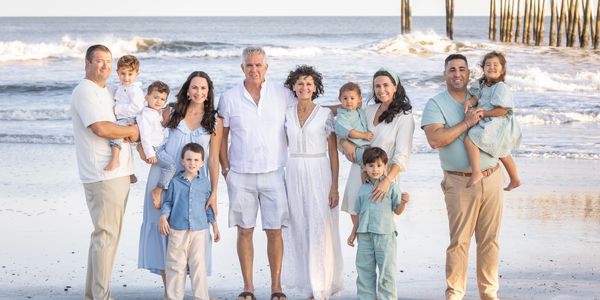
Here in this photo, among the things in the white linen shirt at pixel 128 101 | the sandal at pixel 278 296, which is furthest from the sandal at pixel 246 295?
the white linen shirt at pixel 128 101

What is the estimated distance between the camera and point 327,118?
5.74 meters

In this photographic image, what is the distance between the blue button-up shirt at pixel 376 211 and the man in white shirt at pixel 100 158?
1.38 m

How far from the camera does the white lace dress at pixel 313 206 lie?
5715mm

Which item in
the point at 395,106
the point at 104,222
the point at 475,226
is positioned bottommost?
the point at 475,226

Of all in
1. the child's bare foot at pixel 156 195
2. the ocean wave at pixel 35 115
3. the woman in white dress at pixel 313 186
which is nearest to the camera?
the child's bare foot at pixel 156 195

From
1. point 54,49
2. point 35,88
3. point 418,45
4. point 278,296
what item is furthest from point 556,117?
point 54,49

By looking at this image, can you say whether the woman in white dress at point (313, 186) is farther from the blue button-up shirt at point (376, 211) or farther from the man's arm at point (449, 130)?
the man's arm at point (449, 130)

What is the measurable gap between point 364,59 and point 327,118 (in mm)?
26207

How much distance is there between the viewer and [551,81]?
77.5 feet

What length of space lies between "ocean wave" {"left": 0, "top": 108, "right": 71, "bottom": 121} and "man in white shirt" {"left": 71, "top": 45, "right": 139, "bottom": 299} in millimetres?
11659

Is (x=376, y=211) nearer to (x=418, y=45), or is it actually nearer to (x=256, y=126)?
(x=256, y=126)

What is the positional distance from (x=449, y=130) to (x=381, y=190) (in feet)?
1.73

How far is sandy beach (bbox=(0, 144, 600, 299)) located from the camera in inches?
239

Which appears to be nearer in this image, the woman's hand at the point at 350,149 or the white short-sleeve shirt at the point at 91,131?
the white short-sleeve shirt at the point at 91,131
